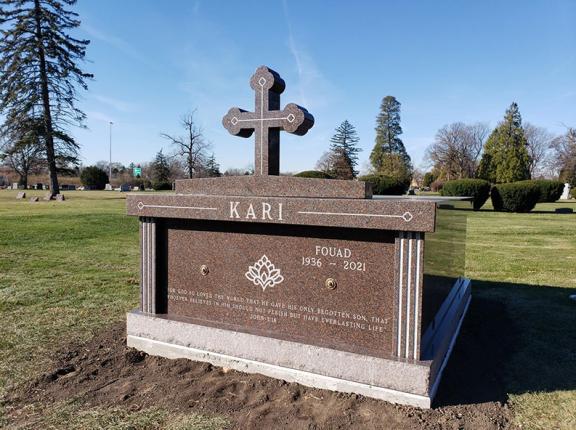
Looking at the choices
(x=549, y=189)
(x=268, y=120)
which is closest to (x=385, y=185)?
(x=549, y=189)

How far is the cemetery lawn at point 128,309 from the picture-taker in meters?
2.93

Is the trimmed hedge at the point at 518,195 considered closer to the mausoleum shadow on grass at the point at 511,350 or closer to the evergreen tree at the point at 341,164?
the mausoleum shadow on grass at the point at 511,350

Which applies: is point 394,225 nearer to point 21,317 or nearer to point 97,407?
point 97,407

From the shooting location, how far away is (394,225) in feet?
9.84

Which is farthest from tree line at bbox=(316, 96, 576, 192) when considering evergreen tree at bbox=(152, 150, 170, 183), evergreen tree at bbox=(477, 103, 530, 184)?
evergreen tree at bbox=(152, 150, 170, 183)

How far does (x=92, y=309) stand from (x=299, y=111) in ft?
12.1

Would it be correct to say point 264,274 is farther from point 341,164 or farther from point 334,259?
point 341,164

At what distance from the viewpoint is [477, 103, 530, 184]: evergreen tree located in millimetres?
45000

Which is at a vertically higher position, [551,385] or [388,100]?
[388,100]

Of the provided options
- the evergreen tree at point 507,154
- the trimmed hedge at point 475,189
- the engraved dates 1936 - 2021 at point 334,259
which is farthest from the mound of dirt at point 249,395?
the evergreen tree at point 507,154

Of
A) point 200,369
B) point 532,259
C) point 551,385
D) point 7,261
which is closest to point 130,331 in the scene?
point 200,369

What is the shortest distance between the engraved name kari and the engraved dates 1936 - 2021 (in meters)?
0.40

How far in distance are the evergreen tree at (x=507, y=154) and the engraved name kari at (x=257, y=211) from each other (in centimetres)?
4728

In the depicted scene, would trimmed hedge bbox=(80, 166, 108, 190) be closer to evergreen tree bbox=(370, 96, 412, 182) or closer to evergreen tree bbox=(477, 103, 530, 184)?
evergreen tree bbox=(370, 96, 412, 182)
